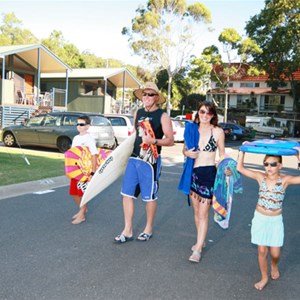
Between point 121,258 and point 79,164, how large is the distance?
1.60 m

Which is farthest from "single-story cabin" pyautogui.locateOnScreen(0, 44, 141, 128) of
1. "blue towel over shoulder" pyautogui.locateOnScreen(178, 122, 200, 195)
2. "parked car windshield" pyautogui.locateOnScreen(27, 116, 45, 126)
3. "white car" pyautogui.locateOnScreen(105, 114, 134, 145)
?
"blue towel over shoulder" pyautogui.locateOnScreen(178, 122, 200, 195)

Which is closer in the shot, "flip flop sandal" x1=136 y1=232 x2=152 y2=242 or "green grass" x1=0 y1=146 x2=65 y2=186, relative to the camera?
"flip flop sandal" x1=136 y1=232 x2=152 y2=242

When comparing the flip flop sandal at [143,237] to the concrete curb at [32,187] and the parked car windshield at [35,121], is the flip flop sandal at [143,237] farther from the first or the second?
the parked car windshield at [35,121]

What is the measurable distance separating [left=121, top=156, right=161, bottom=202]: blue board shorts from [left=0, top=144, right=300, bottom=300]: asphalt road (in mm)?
634

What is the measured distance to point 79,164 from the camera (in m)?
5.08

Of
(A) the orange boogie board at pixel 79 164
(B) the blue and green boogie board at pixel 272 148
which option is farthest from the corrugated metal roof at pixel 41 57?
(B) the blue and green boogie board at pixel 272 148

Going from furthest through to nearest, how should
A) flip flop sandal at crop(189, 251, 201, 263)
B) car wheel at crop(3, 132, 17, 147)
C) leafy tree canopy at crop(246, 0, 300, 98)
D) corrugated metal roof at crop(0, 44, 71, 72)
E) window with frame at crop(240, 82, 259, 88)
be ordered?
window with frame at crop(240, 82, 259, 88), leafy tree canopy at crop(246, 0, 300, 98), corrugated metal roof at crop(0, 44, 71, 72), car wheel at crop(3, 132, 17, 147), flip flop sandal at crop(189, 251, 201, 263)

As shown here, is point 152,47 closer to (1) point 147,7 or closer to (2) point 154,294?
(1) point 147,7

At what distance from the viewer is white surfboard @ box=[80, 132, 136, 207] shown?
4395 millimetres

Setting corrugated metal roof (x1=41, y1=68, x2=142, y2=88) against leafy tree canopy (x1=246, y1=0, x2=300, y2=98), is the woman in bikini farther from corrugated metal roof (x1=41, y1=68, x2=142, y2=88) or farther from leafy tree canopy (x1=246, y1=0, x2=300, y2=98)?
leafy tree canopy (x1=246, y1=0, x2=300, y2=98)

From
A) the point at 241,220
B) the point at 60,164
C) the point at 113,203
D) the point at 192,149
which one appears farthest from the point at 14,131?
the point at 192,149

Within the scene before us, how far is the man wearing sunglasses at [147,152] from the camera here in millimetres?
4309

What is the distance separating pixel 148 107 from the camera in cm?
441

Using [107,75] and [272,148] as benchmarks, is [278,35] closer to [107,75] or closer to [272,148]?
[107,75]
